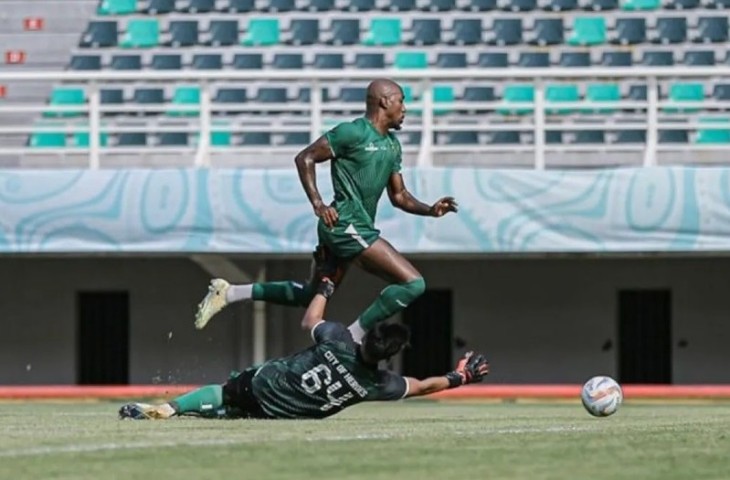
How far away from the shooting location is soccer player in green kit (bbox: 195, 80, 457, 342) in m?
12.1

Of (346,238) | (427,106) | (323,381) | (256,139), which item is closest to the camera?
(323,381)

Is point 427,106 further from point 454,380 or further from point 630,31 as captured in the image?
point 454,380

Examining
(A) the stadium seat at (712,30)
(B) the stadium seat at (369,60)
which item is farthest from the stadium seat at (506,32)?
(A) the stadium seat at (712,30)

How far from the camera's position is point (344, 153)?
40.0ft

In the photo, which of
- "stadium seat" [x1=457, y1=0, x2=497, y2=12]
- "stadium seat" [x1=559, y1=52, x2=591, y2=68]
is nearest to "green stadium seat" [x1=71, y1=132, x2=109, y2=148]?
"stadium seat" [x1=457, y1=0, x2=497, y2=12]

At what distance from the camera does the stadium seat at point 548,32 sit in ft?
77.6

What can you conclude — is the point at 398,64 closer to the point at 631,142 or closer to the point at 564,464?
the point at 631,142

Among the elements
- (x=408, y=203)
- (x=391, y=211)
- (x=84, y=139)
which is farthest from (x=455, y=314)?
(x=408, y=203)

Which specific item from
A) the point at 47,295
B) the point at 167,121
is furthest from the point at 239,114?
the point at 47,295

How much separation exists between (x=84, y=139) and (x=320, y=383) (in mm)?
12844

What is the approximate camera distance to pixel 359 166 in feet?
40.1

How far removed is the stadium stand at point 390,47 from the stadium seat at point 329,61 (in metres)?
0.01

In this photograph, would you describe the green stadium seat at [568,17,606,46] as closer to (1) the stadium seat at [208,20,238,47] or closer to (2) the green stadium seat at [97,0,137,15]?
(1) the stadium seat at [208,20,238,47]

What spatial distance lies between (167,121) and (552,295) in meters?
4.62
